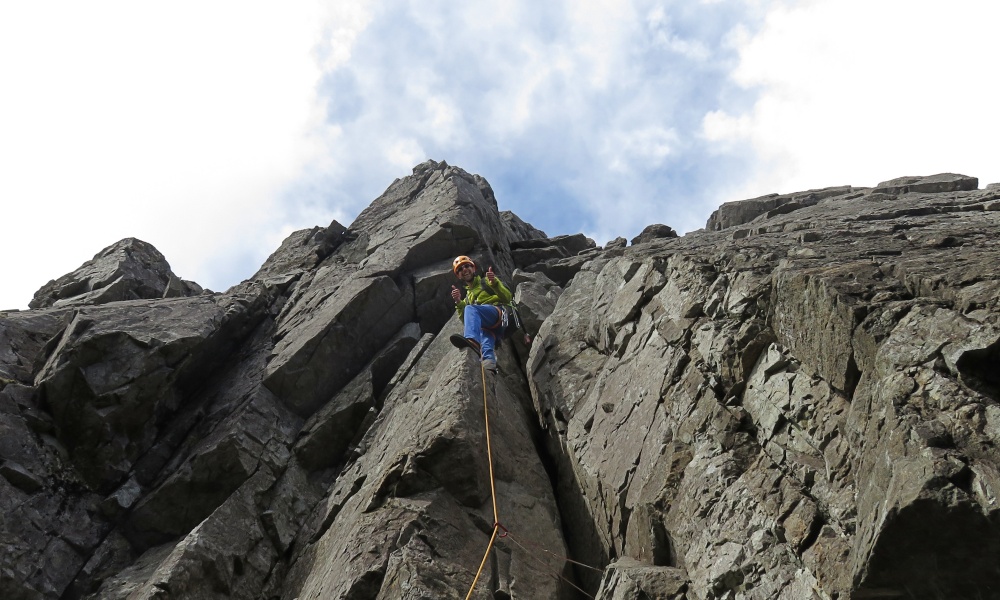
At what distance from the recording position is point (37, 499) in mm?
12094

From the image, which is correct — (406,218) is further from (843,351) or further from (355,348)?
(843,351)

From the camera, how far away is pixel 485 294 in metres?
15.4

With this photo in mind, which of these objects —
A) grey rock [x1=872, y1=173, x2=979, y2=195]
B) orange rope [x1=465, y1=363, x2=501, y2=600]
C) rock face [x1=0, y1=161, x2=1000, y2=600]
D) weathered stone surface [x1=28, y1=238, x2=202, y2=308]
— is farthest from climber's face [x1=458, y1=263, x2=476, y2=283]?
grey rock [x1=872, y1=173, x2=979, y2=195]

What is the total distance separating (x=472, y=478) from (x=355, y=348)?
6876 millimetres

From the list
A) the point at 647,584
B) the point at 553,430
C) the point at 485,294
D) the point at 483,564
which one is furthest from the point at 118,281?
the point at 647,584

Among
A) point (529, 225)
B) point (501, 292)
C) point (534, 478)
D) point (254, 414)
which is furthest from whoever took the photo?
point (529, 225)

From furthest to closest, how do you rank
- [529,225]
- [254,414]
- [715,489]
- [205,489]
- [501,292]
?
[529,225] < [501,292] < [254,414] < [205,489] < [715,489]

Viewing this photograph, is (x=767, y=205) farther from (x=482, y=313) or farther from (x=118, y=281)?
(x=118, y=281)

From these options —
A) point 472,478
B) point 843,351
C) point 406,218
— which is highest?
point 406,218

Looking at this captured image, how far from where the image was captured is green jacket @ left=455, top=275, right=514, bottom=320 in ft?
50.0

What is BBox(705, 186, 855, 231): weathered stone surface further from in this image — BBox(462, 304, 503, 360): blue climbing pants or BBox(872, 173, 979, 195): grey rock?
BBox(462, 304, 503, 360): blue climbing pants

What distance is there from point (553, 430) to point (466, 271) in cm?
572

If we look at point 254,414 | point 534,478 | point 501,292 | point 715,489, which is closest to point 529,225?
point 501,292

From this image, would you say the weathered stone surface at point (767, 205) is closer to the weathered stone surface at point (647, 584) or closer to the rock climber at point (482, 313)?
the rock climber at point (482, 313)
